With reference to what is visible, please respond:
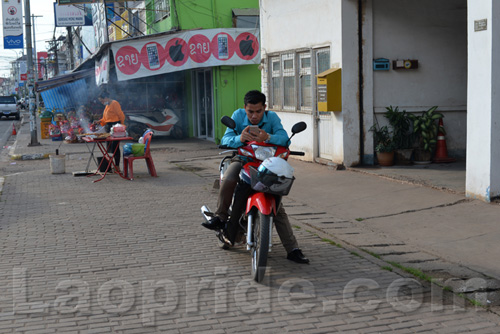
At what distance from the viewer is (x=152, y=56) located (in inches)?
788

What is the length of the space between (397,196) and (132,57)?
1268cm

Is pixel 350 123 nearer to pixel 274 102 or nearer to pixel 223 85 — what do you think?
pixel 274 102

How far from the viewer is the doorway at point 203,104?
21.9 meters

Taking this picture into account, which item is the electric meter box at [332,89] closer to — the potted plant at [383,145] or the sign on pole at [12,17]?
the potted plant at [383,145]

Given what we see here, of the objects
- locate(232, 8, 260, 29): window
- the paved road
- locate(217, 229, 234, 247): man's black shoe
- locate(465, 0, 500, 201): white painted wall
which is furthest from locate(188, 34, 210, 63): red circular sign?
locate(217, 229, 234, 247): man's black shoe

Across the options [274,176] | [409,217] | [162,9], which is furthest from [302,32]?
[162,9]

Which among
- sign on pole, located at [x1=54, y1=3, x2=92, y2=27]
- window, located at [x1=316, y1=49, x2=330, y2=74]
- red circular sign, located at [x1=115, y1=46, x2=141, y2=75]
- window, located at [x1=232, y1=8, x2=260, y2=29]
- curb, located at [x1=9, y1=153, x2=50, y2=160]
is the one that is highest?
sign on pole, located at [x1=54, y1=3, x2=92, y2=27]

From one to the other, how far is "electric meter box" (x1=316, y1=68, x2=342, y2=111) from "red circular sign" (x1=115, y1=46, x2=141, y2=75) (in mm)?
9253

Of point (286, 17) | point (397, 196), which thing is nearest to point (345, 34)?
point (286, 17)

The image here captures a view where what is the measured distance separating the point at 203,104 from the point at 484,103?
1499 centimetres

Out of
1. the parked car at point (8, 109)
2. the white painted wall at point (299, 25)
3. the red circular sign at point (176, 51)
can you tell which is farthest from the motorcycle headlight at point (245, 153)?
the parked car at point (8, 109)

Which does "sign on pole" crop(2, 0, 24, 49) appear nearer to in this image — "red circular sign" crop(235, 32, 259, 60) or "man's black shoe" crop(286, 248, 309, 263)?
"red circular sign" crop(235, 32, 259, 60)

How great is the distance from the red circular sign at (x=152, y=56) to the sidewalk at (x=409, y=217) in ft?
25.7

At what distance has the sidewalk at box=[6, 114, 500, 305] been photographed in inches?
242
